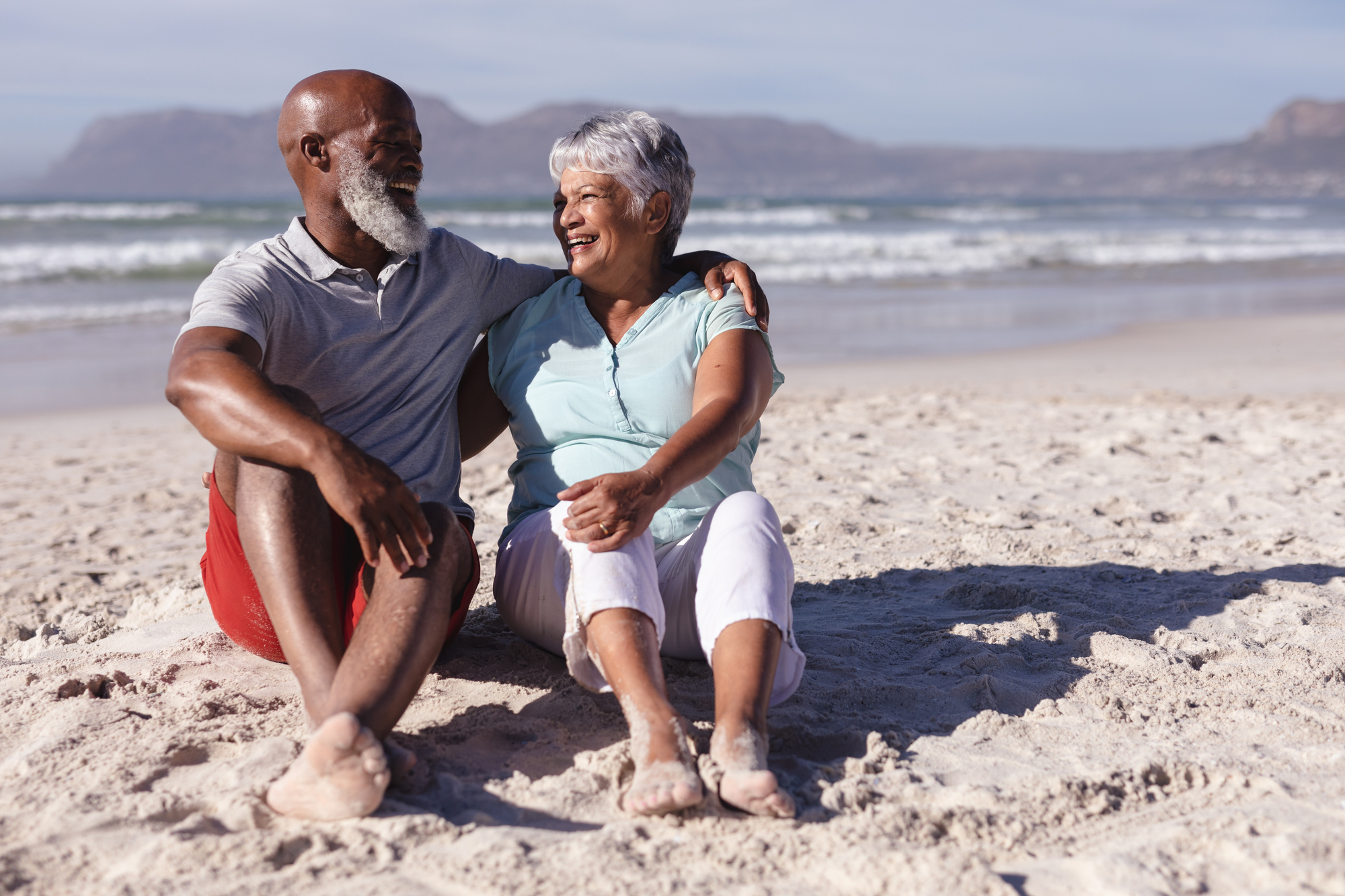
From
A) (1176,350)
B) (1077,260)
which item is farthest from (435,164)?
(1176,350)

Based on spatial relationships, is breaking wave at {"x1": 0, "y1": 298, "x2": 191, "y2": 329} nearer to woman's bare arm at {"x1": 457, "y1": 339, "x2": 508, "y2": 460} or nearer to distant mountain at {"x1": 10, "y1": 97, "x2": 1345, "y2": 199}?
woman's bare arm at {"x1": 457, "y1": 339, "x2": 508, "y2": 460}

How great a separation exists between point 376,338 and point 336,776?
111 cm

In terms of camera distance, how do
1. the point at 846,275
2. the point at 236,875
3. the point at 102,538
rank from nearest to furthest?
1. the point at 236,875
2. the point at 102,538
3. the point at 846,275

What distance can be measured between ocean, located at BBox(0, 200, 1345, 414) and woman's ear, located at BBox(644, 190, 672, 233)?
18.8ft

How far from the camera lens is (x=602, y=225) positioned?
2.62 metres

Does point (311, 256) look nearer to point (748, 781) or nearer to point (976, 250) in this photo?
point (748, 781)

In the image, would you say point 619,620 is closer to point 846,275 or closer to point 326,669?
point 326,669

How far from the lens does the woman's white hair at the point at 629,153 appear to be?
2602 mm

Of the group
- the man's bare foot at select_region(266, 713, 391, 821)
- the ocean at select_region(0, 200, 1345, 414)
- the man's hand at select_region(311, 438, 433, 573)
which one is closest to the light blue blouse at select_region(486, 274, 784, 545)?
the man's hand at select_region(311, 438, 433, 573)

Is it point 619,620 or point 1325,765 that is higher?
point 619,620

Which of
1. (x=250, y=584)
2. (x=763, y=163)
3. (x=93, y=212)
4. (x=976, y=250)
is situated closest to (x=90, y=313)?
(x=250, y=584)

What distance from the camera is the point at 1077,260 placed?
19.1m

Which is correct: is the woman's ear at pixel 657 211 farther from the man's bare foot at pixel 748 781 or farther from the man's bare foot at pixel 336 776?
the man's bare foot at pixel 336 776

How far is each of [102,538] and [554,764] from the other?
110 inches
